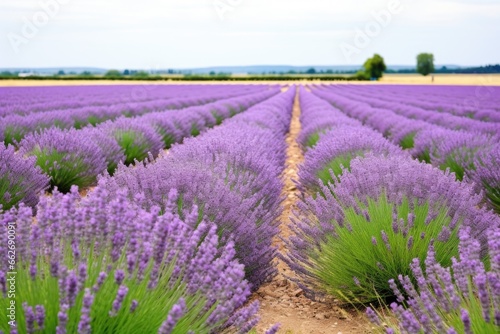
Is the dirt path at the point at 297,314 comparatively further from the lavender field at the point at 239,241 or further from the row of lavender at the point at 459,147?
the row of lavender at the point at 459,147

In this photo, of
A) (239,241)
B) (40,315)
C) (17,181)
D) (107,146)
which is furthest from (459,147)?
(40,315)

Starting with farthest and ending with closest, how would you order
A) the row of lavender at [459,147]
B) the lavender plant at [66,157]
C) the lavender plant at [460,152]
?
the lavender plant at [460,152], the lavender plant at [66,157], the row of lavender at [459,147]

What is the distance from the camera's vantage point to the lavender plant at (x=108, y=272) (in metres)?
1.48

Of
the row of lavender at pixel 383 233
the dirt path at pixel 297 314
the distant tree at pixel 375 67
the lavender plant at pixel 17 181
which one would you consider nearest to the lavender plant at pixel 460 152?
the row of lavender at pixel 383 233

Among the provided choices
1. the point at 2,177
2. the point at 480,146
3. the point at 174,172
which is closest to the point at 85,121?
the point at 2,177

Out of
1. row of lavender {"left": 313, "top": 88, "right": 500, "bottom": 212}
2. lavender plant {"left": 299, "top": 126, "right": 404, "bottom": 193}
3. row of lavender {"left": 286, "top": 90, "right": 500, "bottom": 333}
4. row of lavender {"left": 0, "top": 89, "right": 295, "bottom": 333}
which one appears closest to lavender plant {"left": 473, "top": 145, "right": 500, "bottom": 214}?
row of lavender {"left": 313, "top": 88, "right": 500, "bottom": 212}

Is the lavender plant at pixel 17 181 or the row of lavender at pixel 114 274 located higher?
the row of lavender at pixel 114 274

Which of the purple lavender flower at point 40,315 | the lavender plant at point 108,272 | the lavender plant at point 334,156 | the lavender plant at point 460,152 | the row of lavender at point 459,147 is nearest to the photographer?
the purple lavender flower at point 40,315

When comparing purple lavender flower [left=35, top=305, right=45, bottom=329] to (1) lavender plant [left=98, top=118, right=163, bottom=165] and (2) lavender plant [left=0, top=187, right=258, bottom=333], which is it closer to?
(2) lavender plant [left=0, top=187, right=258, bottom=333]

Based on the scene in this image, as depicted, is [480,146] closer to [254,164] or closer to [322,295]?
[254,164]

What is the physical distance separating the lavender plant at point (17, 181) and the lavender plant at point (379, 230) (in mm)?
2374

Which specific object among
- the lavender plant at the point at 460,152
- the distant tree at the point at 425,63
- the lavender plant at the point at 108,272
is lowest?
the distant tree at the point at 425,63

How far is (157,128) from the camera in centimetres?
903

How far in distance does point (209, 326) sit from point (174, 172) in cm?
138
